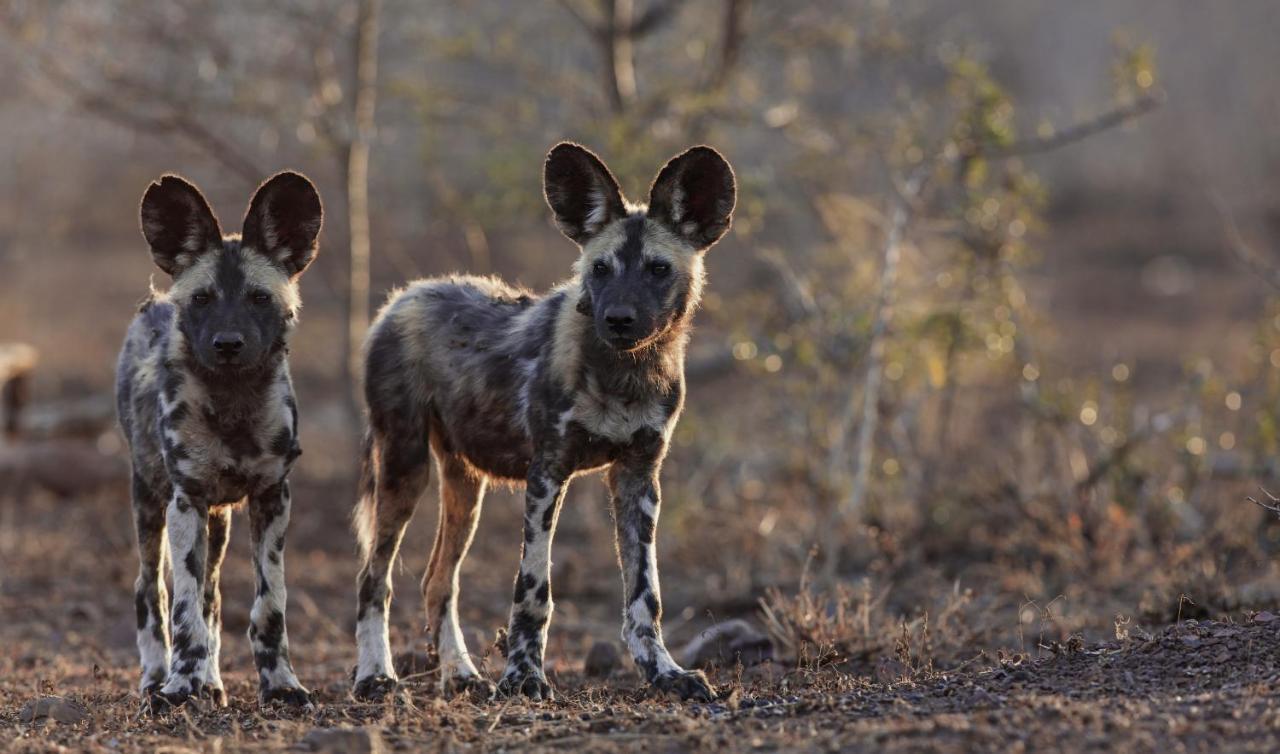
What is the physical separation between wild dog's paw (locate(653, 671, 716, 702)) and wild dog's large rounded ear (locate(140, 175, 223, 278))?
87.4 inches

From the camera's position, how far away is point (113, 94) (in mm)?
11688

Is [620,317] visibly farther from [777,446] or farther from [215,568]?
[777,446]

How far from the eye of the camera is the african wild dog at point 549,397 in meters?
5.52

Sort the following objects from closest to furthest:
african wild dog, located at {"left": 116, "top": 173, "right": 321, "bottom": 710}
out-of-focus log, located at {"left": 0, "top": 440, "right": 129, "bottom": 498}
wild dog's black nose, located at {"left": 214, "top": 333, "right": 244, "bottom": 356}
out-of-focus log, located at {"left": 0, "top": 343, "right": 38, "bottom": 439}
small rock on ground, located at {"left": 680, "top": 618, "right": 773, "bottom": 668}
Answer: wild dog's black nose, located at {"left": 214, "top": 333, "right": 244, "bottom": 356}
african wild dog, located at {"left": 116, "top": 173, "right": 321, "bottom": 710}
small rock on ground, located at {"left": 680, "top": 618, "right": 773, "bottom": 668}
out-of-focus log, located at {"left": 0, "top": 440, "right": 129, "bottom": 498}
out-of-focus log, located at {"left": 0, "top": 343, "right": 38, "bottom": 439}

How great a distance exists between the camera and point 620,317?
5.26 meters

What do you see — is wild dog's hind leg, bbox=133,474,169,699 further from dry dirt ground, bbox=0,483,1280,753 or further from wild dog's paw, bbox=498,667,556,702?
wild dog's paw, bbox=498,667,556,702

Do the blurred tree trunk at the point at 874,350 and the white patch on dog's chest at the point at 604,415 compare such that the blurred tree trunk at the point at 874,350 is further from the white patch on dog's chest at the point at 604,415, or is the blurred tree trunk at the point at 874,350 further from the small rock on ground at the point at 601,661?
the white patch on dog's chest at the point at 604,415

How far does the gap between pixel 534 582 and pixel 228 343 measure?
4.43ft

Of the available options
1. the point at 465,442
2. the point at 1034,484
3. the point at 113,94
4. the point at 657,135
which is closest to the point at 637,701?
the point at 465,442

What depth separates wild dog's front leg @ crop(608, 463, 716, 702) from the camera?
5488 mm

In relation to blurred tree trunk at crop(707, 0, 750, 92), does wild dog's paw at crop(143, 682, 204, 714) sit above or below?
below

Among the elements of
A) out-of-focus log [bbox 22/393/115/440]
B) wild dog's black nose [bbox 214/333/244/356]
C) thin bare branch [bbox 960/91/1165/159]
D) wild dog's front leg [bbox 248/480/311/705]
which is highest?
thin bare branch [bbox 960/91/1165/159]

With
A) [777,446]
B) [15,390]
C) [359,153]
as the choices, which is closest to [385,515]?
[777,446]

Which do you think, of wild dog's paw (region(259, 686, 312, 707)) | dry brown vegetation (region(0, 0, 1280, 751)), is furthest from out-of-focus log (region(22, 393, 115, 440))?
wild dog's paw (region(259, 686, 312, 707))
